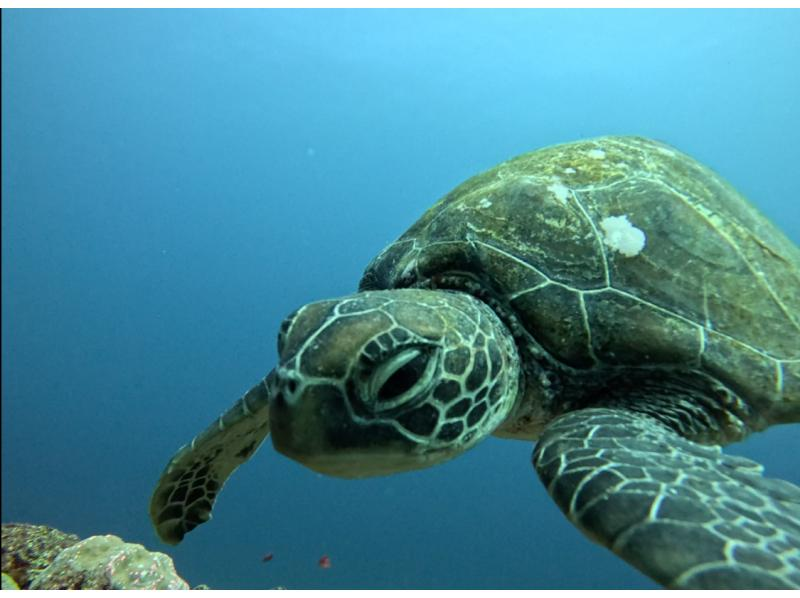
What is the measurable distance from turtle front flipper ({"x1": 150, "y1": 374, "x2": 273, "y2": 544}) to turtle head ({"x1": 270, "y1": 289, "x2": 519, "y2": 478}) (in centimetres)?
112

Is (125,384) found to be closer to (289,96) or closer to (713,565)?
(289,96)

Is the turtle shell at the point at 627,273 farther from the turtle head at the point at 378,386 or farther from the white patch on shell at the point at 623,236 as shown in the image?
the turtle head at the point at 378,386

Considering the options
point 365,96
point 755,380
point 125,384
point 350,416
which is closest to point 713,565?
point 350,416

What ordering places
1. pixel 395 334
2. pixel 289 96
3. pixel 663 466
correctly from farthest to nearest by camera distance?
pixel 289 96, pixel 395 334, pixel 663 466

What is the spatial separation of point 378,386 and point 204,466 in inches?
76.0

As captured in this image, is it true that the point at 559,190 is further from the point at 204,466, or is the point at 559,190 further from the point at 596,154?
the point at 204,466

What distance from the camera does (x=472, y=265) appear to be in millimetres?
2773

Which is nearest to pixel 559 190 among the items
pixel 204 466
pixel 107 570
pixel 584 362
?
pixel 584 362

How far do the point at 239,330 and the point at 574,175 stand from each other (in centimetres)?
2488

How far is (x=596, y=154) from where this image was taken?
10.7 feet

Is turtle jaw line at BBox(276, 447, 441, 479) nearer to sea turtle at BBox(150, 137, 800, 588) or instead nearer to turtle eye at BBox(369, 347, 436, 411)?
sea turtle at BBox(150, 137, 800, 588)

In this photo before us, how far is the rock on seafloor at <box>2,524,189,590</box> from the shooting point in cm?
261

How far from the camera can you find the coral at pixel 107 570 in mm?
2605

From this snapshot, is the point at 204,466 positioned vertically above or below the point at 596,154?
below
